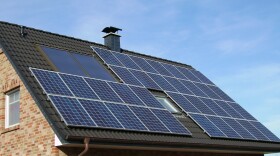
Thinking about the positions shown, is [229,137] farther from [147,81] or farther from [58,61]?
[58,61]

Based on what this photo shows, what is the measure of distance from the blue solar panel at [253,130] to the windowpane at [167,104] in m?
3.56

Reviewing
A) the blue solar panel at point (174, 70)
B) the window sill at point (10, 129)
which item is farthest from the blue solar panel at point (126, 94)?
the blue solar panel at point (174, 70)

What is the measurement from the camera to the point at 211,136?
612 inches

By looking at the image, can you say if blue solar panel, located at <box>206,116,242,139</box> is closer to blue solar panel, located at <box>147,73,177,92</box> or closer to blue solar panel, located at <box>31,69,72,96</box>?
blue solar panel, located at <box>147,73,177,92</box>

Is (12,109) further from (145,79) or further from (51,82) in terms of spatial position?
(145,79)

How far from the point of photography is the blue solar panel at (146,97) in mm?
15270

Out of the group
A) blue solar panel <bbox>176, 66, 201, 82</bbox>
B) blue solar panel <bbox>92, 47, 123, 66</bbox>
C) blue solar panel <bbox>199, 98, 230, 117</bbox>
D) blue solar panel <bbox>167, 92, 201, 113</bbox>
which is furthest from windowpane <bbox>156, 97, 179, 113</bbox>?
blue solar panel <bbox>176, 66, 201, 82</bbox>

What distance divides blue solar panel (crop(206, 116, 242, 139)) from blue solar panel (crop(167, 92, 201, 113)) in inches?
28.7

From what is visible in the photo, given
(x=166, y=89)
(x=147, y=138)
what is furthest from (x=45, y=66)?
(x=166, y=89)

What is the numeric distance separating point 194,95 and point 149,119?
205 inches

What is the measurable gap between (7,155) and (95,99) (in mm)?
3600

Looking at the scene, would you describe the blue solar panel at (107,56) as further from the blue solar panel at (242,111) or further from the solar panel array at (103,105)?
the blue solar panel at (242,111)

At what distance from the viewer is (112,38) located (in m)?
20.3

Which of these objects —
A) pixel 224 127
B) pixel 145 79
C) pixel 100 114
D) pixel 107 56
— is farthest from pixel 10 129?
pixel 224 127
